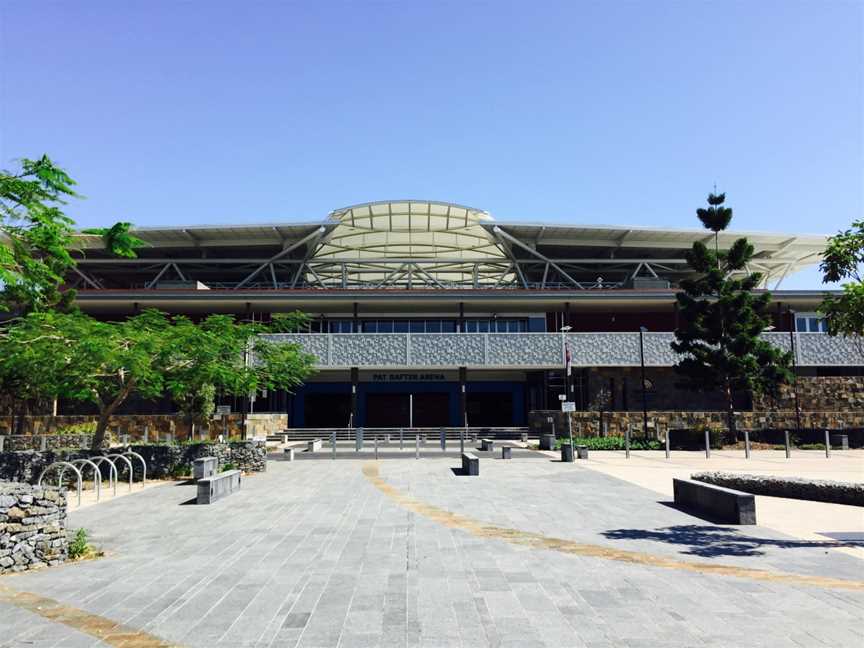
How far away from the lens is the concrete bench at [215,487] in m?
15.4

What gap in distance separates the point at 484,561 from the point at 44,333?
1749 centimetres

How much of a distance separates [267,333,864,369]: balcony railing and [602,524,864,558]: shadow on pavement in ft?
95.7

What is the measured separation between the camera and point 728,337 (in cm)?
3584

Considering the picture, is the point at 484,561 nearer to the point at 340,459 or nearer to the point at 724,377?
the point at 340,459

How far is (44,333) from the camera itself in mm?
19844

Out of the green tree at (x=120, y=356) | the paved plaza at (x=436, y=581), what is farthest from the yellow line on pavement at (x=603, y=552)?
the green tree at (x=120, y=356)

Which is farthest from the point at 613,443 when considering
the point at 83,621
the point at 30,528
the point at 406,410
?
the point at 83,621

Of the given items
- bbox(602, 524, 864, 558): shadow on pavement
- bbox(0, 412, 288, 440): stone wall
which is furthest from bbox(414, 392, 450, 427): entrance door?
bbox(602, 524, 864, 558): shadow on pavement

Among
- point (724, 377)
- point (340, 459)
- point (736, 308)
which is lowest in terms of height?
point (340, 459)

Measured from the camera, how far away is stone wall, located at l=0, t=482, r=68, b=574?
30.0 feet

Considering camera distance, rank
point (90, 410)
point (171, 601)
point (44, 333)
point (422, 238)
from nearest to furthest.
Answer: point (171, 601) → point (44, 333) → point (90, 410) → point (422, 238)

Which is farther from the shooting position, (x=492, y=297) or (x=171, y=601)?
(x=492, y=297)

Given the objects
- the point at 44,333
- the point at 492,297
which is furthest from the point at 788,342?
the point at 44,333

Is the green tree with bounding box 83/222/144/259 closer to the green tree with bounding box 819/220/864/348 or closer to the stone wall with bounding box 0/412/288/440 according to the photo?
the green tree with bounding box 819/220/864/348
